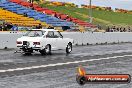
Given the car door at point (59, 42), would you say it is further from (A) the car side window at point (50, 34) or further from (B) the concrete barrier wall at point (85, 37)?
(B) the concrete barrier wall at point (85, 37)

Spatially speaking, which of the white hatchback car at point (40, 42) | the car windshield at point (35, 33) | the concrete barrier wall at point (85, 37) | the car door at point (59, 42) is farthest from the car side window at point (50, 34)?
the concrete barrier wall at point (85, 37)

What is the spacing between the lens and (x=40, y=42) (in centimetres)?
2252

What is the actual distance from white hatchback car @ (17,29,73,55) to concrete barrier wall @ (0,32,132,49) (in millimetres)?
5301

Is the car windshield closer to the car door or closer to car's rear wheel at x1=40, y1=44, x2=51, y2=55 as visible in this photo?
car's rear wheel at x1=40, y1=44, x2=51, y2=55

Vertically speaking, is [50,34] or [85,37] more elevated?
[50,34]

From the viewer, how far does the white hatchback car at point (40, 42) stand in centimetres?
2245

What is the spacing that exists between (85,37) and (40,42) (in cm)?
1673

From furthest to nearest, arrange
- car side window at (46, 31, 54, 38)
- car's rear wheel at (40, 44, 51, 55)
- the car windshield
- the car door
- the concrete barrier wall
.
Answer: the concrete barrier wall
the car door
car side window at (46, 31, 54, 38)
the car windshield
car's rear wheel at (40, 44, 51, 55)

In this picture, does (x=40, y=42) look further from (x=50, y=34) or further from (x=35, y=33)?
(x=50, y=34)

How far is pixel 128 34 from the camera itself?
47.7 m

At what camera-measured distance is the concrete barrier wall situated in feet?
94.7

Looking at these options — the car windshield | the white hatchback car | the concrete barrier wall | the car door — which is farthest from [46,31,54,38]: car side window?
the concrete barrier wall

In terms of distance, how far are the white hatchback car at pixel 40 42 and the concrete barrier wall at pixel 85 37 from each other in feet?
17.4

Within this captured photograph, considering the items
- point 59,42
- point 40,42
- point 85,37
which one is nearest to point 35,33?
point 40,42
